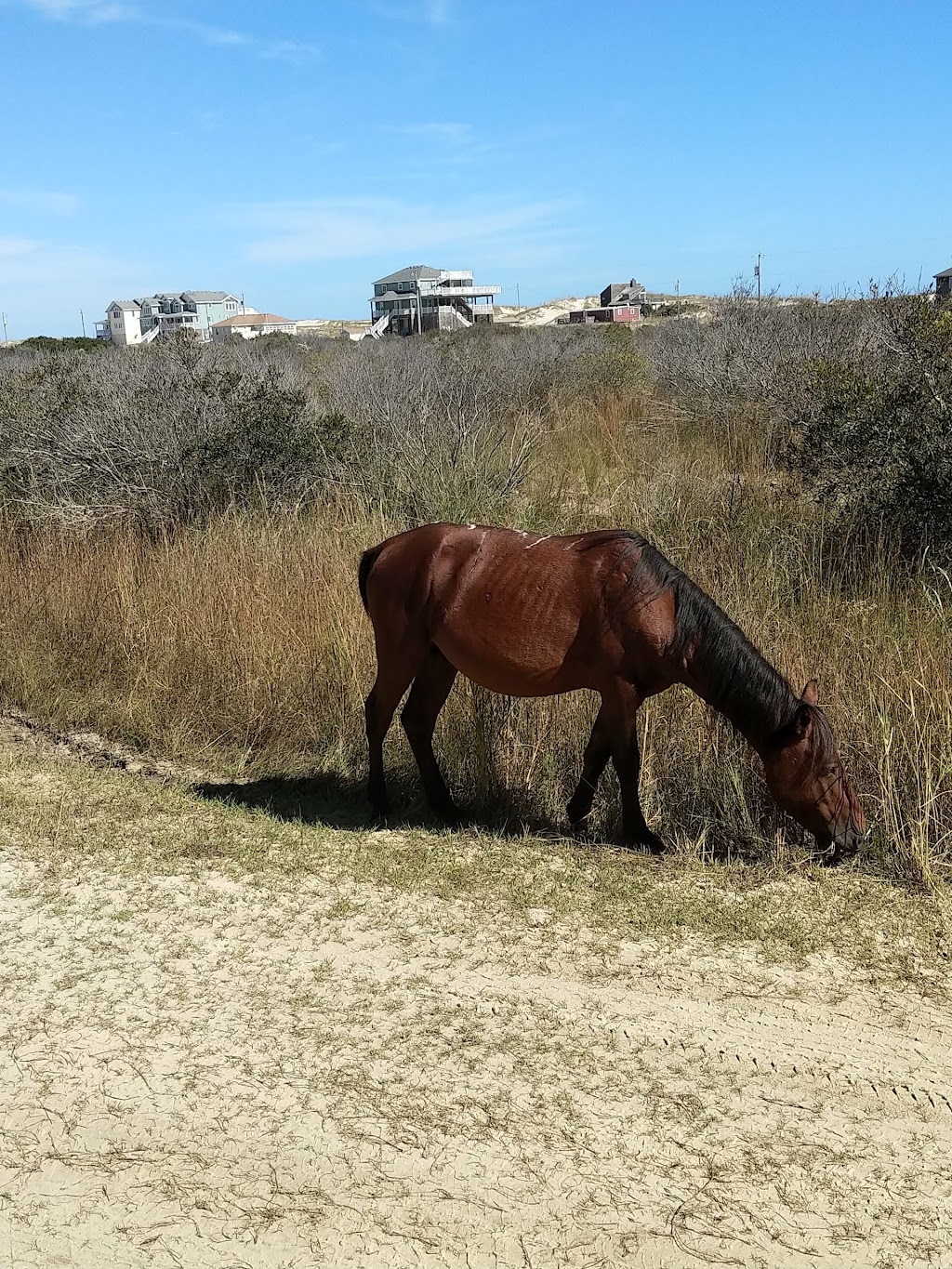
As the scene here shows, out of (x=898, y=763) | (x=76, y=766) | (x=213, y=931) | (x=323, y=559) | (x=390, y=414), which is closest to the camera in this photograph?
(x=213, y=931)

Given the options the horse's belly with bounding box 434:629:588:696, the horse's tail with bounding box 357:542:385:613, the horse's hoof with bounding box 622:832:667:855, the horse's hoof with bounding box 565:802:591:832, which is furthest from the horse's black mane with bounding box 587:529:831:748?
the horse's tail with bounding box 357:542:385:613

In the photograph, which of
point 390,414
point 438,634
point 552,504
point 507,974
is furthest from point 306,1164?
point 390,414

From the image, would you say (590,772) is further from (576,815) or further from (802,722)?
(802,722)

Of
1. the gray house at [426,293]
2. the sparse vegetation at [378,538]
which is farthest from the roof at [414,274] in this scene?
the sparse vegetation at [378,538]

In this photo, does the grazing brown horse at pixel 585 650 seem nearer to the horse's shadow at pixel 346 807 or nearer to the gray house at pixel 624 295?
the horse's shadow at pixel 346 807

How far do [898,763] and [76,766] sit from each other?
15.5 feet

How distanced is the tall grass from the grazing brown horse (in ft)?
1.40

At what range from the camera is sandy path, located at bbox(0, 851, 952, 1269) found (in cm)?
285

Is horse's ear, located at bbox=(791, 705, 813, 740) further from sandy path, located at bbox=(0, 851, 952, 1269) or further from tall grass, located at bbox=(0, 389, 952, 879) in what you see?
sandy path, located at bbox=(0, 851, 952, 1269)

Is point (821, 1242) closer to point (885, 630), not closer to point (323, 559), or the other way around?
point (885, 630)

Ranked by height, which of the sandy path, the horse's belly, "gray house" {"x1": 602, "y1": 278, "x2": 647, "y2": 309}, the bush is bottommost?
the sandy path

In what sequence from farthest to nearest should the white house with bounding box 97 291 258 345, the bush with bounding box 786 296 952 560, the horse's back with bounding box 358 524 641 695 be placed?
the white house with bounding box 97 291 258 345
the bush with bounding box 786 296 952 560
the horse's back with bounding box 358 524 641 695

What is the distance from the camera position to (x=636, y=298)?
2798 inches

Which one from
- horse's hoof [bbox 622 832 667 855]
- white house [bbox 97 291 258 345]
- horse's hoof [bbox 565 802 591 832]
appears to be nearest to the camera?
horse's hoof [bbox 622 832 667 855]
